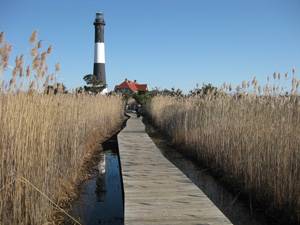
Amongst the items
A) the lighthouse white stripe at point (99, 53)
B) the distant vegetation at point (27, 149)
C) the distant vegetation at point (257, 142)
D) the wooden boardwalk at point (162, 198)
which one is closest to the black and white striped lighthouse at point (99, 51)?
the lighthouse white stripe at point (99, 53)

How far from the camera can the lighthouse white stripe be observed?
30922 mm

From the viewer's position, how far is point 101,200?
483 centimetres

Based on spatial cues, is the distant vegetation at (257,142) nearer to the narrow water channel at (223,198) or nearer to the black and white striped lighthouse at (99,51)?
the narrow water channel at (223,198)

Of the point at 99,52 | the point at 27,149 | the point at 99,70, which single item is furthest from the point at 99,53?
the point at 27,149

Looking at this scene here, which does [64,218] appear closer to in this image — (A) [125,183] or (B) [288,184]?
(A) [125,183]

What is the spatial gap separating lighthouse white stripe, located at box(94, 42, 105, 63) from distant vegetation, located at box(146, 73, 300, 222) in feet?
79.3

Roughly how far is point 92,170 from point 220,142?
7.52 ft

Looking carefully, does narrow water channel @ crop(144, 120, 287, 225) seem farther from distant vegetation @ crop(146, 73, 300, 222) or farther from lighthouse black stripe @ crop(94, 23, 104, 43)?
lighthouse black stripe @ crop(94, 23, 104, 43)

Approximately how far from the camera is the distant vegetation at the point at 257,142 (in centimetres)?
387

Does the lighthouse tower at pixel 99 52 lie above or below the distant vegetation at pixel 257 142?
above

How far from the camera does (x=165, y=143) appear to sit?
33.3 ft

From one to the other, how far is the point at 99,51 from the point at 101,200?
27376mm

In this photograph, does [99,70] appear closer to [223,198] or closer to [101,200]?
[101,200]

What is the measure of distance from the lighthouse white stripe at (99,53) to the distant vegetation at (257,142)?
24179 millimetres
